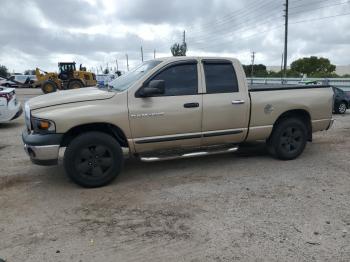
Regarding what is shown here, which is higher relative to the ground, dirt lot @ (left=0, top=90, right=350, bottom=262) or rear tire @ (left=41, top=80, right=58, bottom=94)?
rear tire @ (left=41, top=80, right=58, bottom=94)

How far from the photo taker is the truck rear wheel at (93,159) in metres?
5.21

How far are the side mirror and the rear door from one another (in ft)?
2.69

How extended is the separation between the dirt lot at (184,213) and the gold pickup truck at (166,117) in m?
0.40

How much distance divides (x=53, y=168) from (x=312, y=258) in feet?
14.8

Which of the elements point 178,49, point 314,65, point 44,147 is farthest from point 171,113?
point 314,65

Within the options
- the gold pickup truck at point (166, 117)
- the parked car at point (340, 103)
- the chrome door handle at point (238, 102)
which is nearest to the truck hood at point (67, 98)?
the gold pickup truck at point (166, 117)

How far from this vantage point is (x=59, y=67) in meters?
32.7

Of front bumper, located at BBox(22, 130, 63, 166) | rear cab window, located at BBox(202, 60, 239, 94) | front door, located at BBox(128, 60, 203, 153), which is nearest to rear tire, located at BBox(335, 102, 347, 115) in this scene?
rear cab window, located at BBox(202, 60, 239, 94)

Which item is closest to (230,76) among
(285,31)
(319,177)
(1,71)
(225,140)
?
(225,140)

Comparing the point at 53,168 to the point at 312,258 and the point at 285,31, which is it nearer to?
the point at 312,258

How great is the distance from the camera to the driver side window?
5801 millimetres

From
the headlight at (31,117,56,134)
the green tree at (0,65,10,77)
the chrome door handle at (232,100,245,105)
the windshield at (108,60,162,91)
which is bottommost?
the headlight at (31,117,56,134)

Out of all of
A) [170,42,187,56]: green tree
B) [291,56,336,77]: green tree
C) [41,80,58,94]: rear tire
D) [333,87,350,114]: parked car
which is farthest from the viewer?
[291,56,336,77]: green tree

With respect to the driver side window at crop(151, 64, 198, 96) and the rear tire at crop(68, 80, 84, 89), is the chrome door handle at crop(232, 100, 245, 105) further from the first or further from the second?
the rear tire at crop(68, 80, 84, 89)
